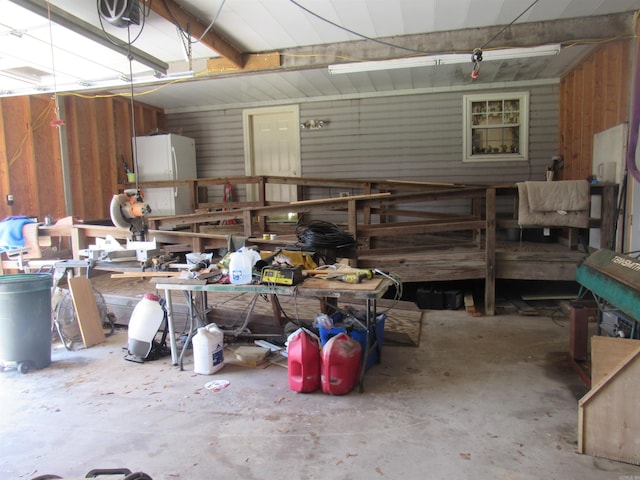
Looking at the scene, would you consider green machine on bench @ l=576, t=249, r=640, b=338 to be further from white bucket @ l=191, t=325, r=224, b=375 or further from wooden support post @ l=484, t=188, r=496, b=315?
white bucket @ l=191, t=325, r=224, b=375

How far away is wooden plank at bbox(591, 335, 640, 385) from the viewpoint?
2406 mm

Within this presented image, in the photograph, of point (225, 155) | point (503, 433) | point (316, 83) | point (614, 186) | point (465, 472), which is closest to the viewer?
point (465, 472)

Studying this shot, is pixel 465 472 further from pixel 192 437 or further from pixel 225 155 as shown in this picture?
pixel 225 155

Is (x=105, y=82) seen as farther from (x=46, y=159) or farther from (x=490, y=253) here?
(x=490, y=253)

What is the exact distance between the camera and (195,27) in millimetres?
4562

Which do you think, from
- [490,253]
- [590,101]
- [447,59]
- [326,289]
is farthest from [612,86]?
[326,289]

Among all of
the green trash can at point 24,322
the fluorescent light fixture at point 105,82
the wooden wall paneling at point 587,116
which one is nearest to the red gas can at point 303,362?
the green trash can at point 24,322

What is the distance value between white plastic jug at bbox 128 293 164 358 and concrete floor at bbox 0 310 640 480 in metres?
0.16

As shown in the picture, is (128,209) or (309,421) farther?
(128,209)

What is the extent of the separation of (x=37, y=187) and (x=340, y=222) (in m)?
4.85

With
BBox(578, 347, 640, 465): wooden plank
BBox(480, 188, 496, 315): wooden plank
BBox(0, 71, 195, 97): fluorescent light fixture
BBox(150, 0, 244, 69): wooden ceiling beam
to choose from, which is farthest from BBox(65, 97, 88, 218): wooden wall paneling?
BBox(578, 347, 640, 465): wooden plank

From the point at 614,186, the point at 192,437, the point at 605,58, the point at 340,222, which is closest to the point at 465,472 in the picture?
the point at 192,437

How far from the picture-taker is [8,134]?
5.82 meters

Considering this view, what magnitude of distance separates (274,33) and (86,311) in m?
3.73
